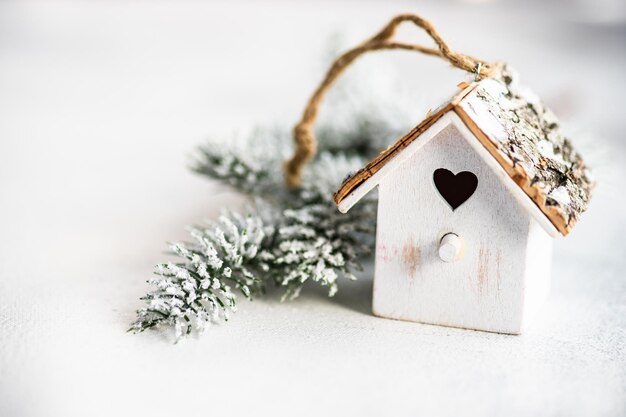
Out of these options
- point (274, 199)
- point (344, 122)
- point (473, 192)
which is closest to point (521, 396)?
point (473, 192)

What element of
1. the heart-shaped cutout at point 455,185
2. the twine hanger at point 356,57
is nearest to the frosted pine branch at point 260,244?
the twine hanger at point 356,57

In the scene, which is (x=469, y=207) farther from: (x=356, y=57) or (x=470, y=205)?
(x=356, y=57)

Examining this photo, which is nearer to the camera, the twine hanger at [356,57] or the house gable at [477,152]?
the house gable at [477,152]

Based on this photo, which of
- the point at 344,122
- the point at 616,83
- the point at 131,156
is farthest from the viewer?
the point at 616,83

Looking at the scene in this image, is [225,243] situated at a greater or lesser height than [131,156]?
lesser

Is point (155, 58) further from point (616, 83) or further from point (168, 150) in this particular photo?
point (616, 83)

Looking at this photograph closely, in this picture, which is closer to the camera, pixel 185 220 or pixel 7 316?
pixel 7 316

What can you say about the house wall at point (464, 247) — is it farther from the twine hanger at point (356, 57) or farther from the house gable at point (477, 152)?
the twine hanger at point (356, 57)


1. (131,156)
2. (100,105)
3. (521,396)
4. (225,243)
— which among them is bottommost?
(521,396)
